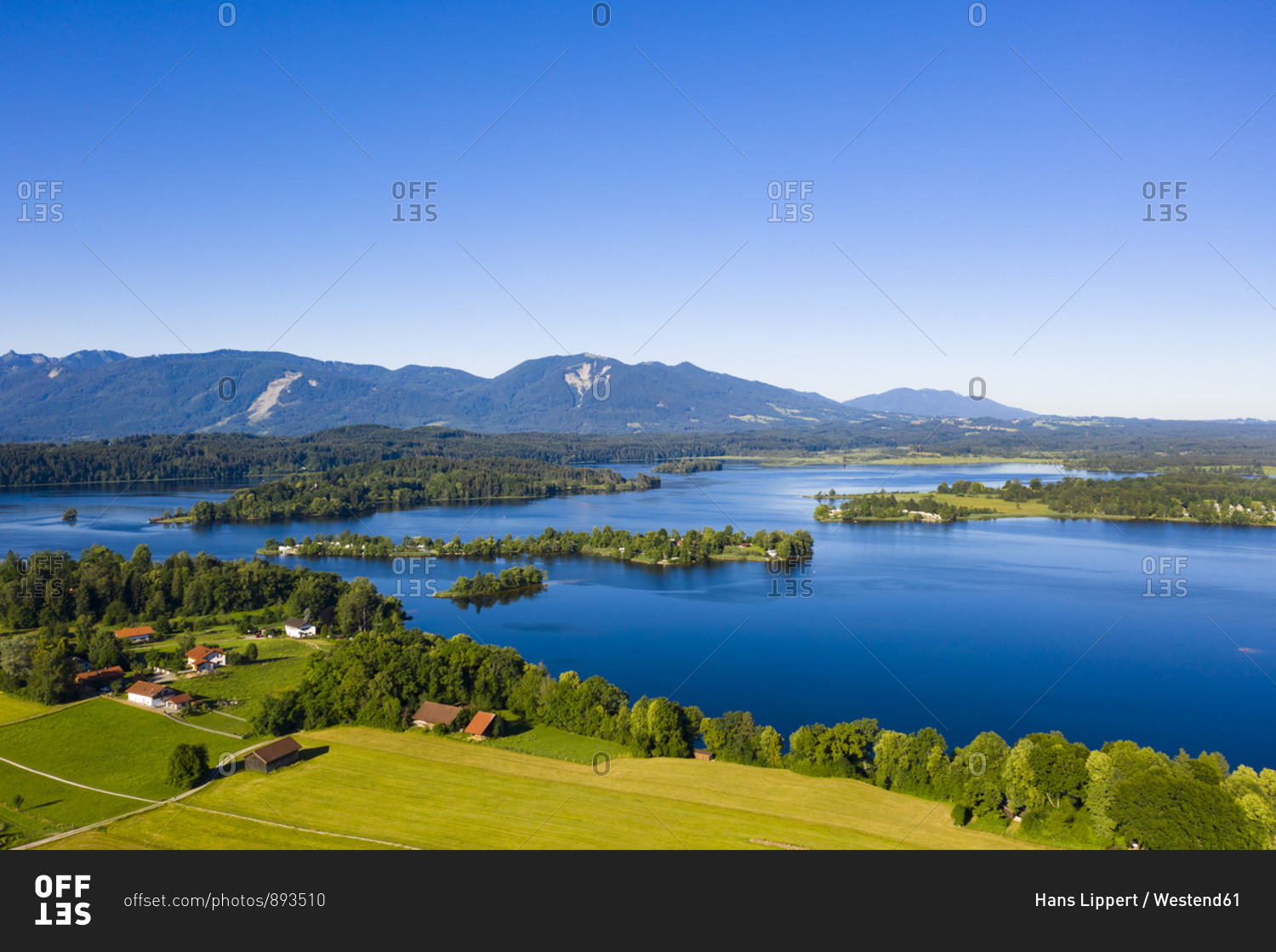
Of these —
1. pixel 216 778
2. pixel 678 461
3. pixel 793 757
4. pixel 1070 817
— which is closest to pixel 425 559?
pixel 216 778

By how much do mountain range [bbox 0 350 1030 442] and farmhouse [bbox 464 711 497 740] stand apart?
128873 mm

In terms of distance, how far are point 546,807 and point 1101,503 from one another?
48917 mm

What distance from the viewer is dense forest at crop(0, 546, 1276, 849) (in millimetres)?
10086

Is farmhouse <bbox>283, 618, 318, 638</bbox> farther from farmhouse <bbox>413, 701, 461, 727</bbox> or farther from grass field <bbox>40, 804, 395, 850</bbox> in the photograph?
grass field <bbox>40, 804, 395, 850</bbox>

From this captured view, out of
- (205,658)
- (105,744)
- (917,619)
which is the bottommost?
(917,619)

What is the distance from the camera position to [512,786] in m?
12.0

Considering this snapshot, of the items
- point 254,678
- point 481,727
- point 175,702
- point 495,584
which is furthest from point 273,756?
point 495,584

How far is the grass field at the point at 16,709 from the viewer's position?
14.9m

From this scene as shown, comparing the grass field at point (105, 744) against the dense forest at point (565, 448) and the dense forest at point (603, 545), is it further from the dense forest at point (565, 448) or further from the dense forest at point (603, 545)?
the dense forest at point (565, 448)

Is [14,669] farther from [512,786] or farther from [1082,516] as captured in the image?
[1082,516]

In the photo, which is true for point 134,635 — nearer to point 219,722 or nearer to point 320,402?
point 219,722

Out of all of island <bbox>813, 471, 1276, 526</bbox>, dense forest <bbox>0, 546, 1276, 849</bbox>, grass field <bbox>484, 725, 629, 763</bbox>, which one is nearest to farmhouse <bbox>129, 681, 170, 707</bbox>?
dense forest <bbox>0, 546, 1276, 849</bbox>

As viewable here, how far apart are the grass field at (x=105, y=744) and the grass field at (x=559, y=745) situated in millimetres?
5101

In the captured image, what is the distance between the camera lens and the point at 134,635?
20.7 metres
